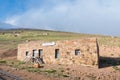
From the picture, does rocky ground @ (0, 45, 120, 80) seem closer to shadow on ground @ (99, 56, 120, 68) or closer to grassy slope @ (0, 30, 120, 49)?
shadow on ground @ (99, 56, 120, 68)

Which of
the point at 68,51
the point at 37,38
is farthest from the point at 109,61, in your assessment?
the point at 37,38

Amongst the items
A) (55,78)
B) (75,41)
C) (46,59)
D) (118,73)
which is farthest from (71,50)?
(55,78)

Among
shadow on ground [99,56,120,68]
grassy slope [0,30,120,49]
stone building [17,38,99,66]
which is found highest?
grassy slope [0,30,120,49]

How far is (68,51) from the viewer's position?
3688 centimetres

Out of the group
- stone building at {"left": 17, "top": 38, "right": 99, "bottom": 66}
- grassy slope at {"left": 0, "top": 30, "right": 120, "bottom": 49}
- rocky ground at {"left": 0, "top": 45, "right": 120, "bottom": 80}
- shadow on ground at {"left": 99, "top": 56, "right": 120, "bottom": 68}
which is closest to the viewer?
rocky ground at {"left": 0, "top": 45, "right": 120, "bottom": 80}

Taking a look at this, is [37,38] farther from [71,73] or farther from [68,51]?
[71,73]

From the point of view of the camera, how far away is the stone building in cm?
3509

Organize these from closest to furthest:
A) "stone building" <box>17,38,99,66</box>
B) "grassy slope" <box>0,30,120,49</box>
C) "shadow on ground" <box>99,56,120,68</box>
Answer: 1. "stone building" <box>17,38,99,66</box>
2. "shadow on ground" <box>99,56,120,68</box>
3. "grassy slope" <box>0,30,120,49</box>

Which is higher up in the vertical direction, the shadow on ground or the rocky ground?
the shadow on ground

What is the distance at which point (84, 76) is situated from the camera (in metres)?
29.2

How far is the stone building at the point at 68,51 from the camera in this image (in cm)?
3509

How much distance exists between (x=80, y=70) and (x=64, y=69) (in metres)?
1.85

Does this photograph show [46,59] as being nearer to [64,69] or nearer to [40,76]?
[64,69]

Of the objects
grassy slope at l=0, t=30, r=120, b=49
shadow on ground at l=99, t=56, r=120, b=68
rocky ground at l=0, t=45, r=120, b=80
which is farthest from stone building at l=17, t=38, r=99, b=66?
grassy slope at l=0, t=30, r=120, b=49
